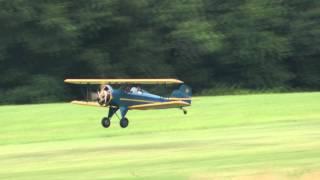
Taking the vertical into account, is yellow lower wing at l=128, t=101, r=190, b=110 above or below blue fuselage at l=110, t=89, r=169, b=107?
below

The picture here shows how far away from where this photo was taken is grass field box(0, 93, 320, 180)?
12.7 m

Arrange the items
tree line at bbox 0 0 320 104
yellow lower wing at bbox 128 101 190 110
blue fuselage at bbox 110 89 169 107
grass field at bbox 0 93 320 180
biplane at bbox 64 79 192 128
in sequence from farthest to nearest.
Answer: tree line at bbox 0 0 320 104 < yellow lower wing at bbox 128 101 190 110 < blue fuselage at bbox 110 89 169 107 < biplane at bbox 64 79 192 128 < grass field at bbox 0 93 320 180

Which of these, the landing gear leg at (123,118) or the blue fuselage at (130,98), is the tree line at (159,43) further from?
the blue fuselage at (130,98)

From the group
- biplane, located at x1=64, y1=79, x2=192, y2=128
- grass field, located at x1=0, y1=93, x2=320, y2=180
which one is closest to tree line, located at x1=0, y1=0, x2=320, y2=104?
grass field, located at x1=0, y1=93, x2=320, y2=180

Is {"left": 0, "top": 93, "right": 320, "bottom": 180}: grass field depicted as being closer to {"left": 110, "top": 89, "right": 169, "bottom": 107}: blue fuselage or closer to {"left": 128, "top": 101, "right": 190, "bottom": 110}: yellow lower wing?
{"left": 128, "top": 101, "right": 190, "bottom": 110}: yellow lower wing

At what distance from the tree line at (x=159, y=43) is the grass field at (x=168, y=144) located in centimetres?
1872

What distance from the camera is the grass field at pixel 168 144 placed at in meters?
12.7

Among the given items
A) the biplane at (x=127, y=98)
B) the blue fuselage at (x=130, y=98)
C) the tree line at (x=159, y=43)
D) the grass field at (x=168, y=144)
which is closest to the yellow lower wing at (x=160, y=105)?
the biplane at (x=127, y=98)

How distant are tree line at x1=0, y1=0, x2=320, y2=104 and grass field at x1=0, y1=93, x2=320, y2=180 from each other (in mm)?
18722

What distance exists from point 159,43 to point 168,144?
37244mm

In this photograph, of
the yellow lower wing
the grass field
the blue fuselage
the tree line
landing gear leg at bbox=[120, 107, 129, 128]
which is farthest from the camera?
the tree line

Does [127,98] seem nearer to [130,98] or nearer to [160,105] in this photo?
[130,98]

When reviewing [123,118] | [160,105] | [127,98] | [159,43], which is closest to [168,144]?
[160,105]

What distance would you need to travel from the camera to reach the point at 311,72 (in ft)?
196
